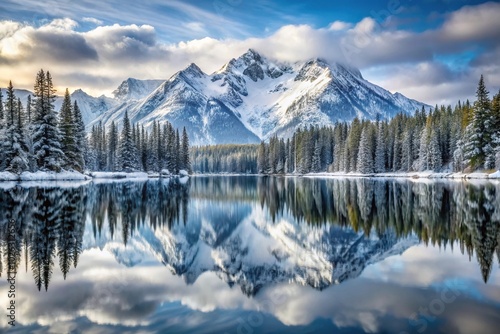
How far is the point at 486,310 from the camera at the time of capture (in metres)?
9.73

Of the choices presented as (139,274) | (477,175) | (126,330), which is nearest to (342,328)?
(126,330)

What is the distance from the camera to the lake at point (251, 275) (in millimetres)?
9227

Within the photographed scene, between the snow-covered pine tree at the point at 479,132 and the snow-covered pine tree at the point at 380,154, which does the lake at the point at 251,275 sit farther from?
the snow-covered pine tree at the point at 380,154

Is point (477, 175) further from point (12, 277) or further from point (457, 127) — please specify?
point (12, 277)

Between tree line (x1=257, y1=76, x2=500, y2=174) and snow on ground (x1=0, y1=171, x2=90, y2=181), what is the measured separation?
251 feet

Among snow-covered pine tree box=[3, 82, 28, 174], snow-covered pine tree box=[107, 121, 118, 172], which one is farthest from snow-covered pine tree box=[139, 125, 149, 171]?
Result: snow-covered pine tree box=[3, 82, 28, 174]

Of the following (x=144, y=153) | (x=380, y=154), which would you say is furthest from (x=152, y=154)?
(x=380, y=154)

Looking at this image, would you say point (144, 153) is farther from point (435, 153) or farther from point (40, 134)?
point (435, 153)

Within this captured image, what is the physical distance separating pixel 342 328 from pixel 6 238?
15085mm

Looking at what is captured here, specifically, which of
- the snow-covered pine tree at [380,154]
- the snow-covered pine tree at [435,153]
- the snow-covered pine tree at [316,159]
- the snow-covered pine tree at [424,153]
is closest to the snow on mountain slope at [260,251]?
the snow-covered pine tree at [435,153]

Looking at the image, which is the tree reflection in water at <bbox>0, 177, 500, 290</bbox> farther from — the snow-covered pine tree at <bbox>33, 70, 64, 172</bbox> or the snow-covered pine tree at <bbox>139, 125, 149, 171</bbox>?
the snow-covered pine tree at <bbox>139, 125, 149, 171</bbox>

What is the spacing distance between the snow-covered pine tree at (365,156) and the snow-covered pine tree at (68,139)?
77.5 metres

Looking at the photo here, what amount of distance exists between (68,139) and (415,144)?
91855 millimetres

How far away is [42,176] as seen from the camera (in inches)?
2778
